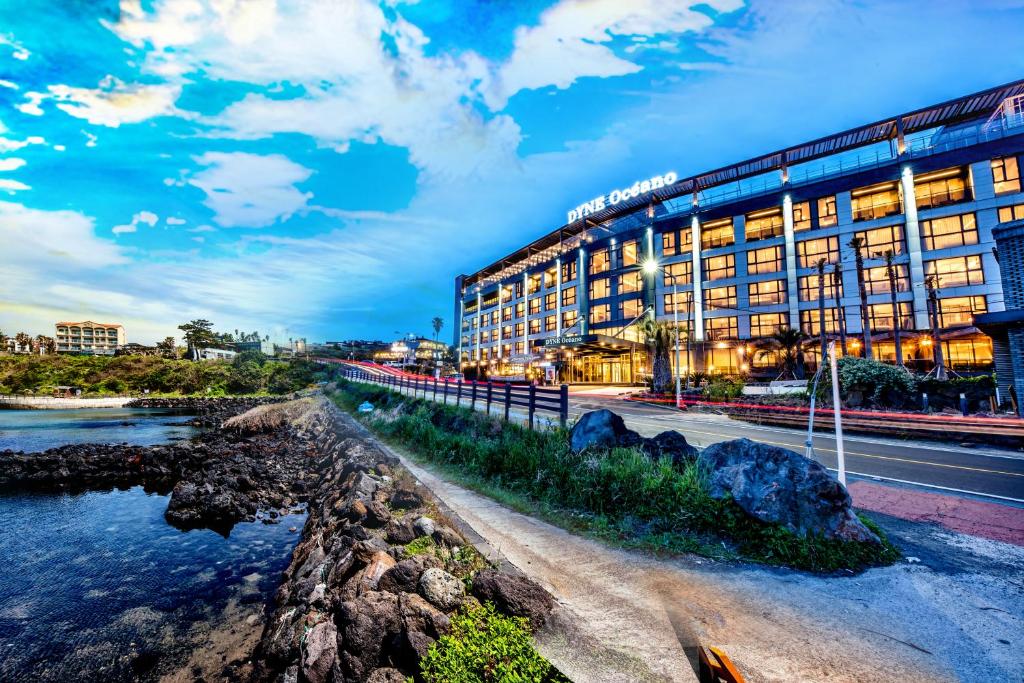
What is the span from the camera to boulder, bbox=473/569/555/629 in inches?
167

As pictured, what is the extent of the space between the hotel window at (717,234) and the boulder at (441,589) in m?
48.7

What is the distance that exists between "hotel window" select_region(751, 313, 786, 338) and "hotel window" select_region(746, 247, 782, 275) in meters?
4.75

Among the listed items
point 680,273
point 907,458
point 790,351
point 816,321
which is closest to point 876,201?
point 816,321

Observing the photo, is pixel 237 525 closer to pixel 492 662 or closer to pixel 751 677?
pixel 492 662

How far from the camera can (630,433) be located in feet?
33.3

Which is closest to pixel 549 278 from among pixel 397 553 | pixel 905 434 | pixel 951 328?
pixel 951 328

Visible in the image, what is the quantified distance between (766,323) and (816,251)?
8408mm

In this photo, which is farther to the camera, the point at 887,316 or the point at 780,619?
the point at 887,316

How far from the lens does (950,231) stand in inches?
1347

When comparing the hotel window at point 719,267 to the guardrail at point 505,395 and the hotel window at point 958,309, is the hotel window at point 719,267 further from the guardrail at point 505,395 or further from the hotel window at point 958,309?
the guardrail at point 505,395

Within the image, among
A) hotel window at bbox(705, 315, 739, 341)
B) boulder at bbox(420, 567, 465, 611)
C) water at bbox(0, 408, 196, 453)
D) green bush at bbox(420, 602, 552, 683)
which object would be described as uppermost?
hotel window at bbox(705, 315, 739, 341)

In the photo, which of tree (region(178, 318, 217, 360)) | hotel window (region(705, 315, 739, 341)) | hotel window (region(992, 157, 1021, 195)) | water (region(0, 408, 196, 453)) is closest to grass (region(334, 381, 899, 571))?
water (region(0, 408, 196, 453))

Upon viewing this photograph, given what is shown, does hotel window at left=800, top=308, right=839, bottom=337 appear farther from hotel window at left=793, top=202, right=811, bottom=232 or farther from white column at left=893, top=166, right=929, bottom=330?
hotel window at left=793, top=202, right=811, bottom=232

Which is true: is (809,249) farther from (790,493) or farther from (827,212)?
(790,493)
